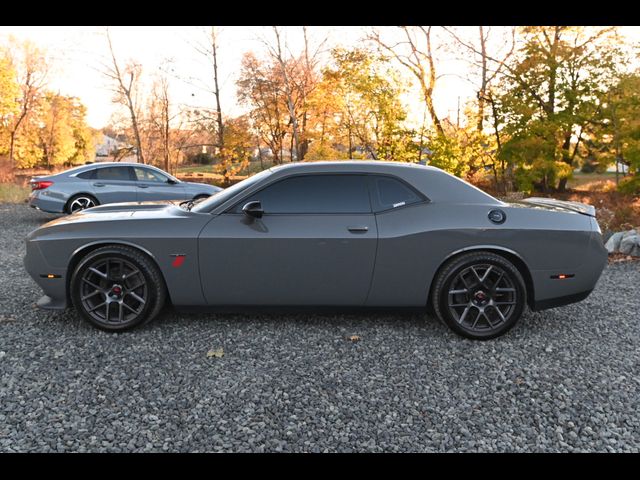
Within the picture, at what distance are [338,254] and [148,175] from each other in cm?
791

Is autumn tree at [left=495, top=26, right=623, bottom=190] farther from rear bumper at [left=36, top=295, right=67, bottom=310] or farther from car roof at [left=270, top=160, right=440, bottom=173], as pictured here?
rear bumper at [left=36, top=295, right=67, bottom=310]

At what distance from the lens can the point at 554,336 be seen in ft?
13.0

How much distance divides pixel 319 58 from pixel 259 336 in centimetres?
1913

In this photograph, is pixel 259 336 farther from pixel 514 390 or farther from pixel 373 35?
pixel 373 35

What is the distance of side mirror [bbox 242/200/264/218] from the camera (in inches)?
147

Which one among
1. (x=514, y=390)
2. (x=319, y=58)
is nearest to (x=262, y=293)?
(x=514, y=390)

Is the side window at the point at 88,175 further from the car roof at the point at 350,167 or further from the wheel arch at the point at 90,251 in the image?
the car roof at the point at 350,167

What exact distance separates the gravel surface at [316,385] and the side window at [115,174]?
636 cm

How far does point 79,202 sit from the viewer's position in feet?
33.4

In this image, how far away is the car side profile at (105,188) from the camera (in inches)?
396

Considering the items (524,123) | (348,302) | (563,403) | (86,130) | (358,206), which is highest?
(86,130)

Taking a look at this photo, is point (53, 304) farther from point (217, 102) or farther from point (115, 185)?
point (217, 102)

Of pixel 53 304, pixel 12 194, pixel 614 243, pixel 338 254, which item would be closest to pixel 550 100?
pixel 614 243

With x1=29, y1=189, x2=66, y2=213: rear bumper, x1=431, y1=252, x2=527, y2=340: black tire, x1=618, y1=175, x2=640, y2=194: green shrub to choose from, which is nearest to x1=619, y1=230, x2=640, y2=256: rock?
x1=431, y1=252, x2=527, y2=340: black tire
